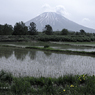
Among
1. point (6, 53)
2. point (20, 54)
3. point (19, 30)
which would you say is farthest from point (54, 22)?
point (20, 54)

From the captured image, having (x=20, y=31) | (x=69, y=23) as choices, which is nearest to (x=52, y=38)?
(x=20, y=31)

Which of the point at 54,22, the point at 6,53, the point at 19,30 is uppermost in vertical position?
the point at 54,22

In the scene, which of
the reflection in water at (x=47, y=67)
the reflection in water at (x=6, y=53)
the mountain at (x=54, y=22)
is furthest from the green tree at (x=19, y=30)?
the mountain at (x=54, y=22)

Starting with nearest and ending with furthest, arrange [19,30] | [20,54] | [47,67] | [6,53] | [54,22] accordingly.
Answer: [47,67] < [20,54] < [6,53] < [19,30] < [54,22]

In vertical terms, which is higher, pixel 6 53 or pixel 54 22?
pixel 54 22

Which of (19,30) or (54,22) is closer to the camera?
(19,30)

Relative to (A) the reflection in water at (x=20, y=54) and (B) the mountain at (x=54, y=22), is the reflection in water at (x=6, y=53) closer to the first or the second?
(A) the reflection in water at (x=20, y=54)

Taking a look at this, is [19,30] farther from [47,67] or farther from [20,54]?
[47,67]

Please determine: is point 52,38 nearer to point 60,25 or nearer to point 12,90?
point 12,90

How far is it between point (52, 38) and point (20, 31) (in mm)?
16169

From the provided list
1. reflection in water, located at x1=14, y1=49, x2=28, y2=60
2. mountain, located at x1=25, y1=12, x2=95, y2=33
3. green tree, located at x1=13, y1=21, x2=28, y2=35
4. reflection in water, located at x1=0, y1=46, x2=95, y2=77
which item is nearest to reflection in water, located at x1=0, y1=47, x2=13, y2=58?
reflection in water, located at x1=14, y1=49, x2=28, y2=60

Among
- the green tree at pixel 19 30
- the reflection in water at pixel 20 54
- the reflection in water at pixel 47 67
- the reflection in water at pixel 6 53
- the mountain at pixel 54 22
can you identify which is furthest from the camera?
the mountain at pixel 54 22

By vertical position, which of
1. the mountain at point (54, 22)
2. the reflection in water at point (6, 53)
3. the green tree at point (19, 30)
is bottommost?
the reflection in water at point (6, 53)

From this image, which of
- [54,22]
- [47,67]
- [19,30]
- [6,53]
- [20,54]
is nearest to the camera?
[47,67]
